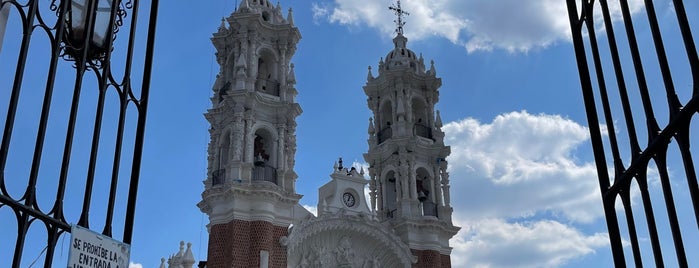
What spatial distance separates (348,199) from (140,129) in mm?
20876

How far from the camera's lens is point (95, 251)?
25.5 feet

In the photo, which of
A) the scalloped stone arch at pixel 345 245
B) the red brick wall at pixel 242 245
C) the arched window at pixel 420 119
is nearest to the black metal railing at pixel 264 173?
the red brick wall at pixel 242 245

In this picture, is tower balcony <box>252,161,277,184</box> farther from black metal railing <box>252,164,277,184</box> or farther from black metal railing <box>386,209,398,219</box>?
black metal railing <box>386,209,398,219</box>

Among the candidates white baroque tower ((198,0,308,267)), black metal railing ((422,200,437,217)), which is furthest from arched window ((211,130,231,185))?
black metal railing ((422,200,437,217))

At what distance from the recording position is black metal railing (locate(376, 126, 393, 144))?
111 feet

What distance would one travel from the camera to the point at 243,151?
87.6ft

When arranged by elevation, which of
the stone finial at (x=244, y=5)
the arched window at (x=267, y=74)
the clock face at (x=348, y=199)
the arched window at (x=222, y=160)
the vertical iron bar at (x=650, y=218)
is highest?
the stone finial at (x=244, y=5)

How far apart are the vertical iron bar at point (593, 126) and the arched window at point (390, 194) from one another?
23426mm

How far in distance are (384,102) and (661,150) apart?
28653 millimetres

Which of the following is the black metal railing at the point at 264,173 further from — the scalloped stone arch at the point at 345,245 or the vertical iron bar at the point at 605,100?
the vertical iron bar at the point at 605,100

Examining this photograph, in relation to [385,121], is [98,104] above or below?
below

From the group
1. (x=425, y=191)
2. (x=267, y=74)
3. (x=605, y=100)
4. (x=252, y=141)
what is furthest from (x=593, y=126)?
(x=425, y=191)

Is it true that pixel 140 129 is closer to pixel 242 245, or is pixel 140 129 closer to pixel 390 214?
pixel 242 245

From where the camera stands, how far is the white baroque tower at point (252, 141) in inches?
982
